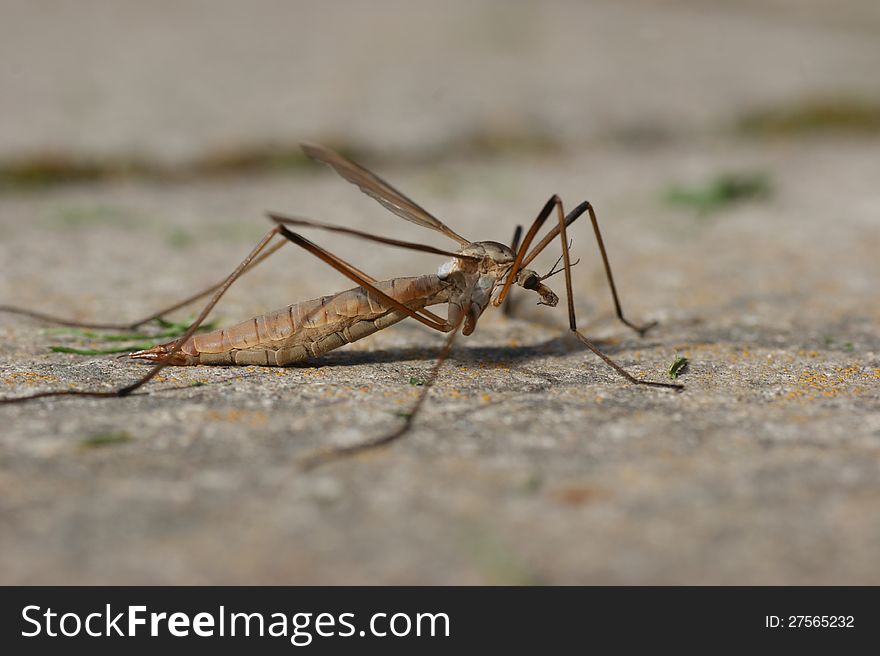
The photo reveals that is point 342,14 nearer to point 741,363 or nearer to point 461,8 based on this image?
point 461,8

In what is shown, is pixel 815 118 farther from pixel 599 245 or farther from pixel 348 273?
pixel 348 273

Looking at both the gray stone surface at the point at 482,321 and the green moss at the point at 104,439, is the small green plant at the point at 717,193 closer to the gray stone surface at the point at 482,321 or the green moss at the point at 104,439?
the gray stone surface at the point at 482,321

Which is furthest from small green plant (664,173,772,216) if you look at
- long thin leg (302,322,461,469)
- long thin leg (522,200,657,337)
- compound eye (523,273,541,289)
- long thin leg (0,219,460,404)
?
long thin leg (302,322,461,469)

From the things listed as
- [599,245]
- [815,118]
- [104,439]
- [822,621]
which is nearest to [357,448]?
[104,439]

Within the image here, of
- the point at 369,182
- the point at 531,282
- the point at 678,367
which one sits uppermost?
the point at 369,182

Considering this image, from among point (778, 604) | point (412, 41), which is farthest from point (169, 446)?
point (412, 41)

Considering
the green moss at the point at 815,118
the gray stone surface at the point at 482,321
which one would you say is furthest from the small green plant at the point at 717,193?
the green moss at the point at 815,118

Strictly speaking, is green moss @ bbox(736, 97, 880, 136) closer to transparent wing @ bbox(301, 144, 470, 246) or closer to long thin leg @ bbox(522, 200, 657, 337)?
long thin leg @ bbox(522, 200, 657, 337)
